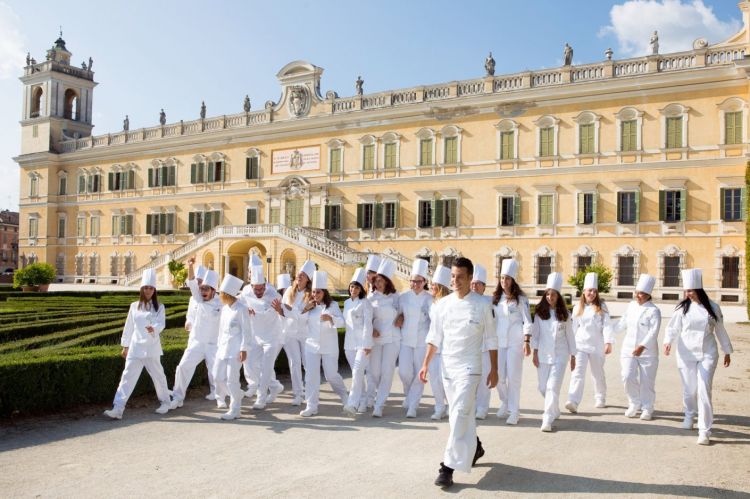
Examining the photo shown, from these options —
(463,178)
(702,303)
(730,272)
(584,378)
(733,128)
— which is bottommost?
(584,378)

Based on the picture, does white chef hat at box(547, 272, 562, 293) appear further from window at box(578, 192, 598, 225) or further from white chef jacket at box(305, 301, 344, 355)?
window at box(578, 192, 598, 225)

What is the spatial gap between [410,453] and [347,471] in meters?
0.85

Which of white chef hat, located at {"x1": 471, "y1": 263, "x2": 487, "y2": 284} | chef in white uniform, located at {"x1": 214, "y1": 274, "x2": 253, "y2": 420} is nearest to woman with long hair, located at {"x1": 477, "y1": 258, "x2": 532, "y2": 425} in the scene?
white chef hat, located at {"x1": 471, "y1": 263, "x2": 487, "y2": 284}

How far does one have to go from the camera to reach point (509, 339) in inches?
339

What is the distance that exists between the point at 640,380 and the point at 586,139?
74.9 feet

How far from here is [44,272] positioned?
30.3 metres

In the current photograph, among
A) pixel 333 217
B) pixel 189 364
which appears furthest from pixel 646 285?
pixel 333 217

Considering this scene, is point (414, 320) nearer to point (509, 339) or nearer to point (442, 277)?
point (509, 339)

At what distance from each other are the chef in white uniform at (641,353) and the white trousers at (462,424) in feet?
11.2

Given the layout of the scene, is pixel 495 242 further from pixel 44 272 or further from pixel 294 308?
pixel 294 308

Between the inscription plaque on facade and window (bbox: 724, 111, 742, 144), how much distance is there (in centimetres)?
1911

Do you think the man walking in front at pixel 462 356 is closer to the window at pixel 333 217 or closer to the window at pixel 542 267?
the window at pixel 542 267

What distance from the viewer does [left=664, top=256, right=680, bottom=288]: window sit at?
91.1 feet

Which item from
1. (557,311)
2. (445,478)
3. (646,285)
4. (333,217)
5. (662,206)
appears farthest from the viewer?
(333,217)
